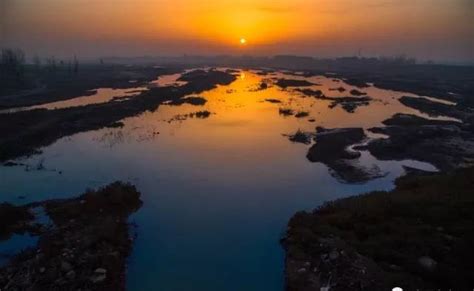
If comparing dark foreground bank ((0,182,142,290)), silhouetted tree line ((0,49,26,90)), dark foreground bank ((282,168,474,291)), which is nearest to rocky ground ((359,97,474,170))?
dark foreground bank ((282,168,474,291))

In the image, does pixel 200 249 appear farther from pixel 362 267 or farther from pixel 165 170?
pixel 165 170

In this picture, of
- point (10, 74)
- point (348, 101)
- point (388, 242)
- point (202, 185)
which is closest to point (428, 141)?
point (202, 185)

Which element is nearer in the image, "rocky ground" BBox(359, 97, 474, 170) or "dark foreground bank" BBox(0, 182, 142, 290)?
"dark foreground bank" BBox(0, 182, 142, 290)

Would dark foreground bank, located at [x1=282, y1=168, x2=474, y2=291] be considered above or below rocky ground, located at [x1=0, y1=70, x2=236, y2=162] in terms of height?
above

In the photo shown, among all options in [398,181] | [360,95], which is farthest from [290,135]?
[360,95]

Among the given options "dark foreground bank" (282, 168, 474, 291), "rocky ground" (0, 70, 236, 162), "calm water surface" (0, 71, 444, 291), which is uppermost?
"dark foreground bank" (282, 168, 474, 291)

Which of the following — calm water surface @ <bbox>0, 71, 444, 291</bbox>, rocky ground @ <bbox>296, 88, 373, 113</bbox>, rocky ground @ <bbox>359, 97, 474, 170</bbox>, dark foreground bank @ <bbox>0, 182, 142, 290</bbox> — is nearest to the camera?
dark foreground bank @ <bbox>0, 182, 142, 290</bbox>

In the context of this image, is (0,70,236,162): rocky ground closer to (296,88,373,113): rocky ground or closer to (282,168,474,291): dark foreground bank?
(296,88,373,113): rocky ground
